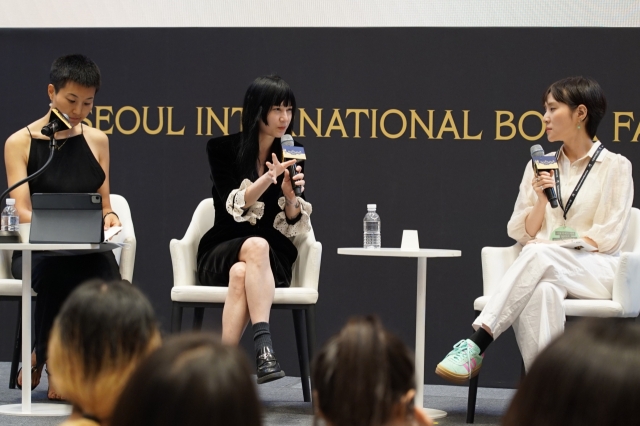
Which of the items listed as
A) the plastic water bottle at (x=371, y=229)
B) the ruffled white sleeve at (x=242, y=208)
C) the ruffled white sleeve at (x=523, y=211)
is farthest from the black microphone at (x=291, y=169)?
the ruffled white sleeve at (x=523, y=211)

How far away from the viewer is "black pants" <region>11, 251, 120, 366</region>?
3.54 m

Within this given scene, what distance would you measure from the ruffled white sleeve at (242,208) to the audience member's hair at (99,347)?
243 centimetres

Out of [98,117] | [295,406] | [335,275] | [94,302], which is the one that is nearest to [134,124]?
[98,117]

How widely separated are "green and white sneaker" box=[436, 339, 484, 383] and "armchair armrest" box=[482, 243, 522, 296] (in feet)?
1.33

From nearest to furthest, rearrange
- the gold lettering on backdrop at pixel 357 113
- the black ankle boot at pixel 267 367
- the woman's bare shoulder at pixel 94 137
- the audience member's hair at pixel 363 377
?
the audience member's hair at pixel 363 377 → the black ankle boot at pixel 267 367 → the woman's bare shoulder at pixel 94 137 → the gold lettering on backdrop at pixel 357 113

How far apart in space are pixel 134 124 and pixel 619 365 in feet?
13.5

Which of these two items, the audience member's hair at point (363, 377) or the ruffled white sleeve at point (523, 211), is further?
the ruffled white sleeve at point (523, 211)

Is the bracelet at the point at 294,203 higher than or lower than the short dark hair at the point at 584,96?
lower

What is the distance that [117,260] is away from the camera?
12.7 ft

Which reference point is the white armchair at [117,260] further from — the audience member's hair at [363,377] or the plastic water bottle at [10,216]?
the audience member's hair at [363,377]

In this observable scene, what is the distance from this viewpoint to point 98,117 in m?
4.65

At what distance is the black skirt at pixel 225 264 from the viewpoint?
3.48 metres

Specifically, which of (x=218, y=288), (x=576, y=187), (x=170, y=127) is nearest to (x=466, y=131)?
(x=576, y=187)

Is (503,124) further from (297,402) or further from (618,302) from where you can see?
(297,402)
